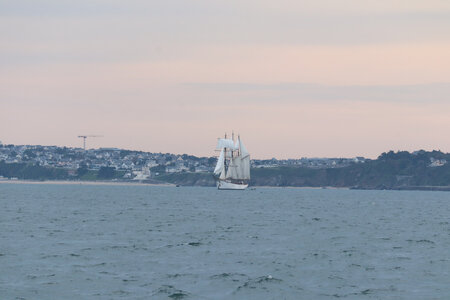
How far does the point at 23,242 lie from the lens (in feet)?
200

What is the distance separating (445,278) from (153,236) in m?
29.8

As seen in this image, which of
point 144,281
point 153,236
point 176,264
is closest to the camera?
point 144,281

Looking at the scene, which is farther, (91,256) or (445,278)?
(91,256)

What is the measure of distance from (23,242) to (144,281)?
72.2 feet

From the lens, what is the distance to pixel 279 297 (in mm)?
38906

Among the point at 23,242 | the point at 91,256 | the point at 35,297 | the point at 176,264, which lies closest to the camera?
the point at 35,297

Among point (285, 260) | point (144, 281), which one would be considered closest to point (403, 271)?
point (285, 260)

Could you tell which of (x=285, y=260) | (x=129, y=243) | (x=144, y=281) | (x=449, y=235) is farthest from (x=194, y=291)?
(x=449, y=235)

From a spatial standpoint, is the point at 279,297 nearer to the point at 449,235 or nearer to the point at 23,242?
the point at 23,242

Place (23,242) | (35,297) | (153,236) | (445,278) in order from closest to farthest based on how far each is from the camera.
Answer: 1. (35,297)
2. (445,278)
3. (23,242)
4. (153,236)

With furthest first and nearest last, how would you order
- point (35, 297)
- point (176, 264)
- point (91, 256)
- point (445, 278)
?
point (91, 256), point (176, 264), point (445, 278), point (35, 297)

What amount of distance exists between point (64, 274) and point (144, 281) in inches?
196

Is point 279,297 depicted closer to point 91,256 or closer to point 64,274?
point 64,274

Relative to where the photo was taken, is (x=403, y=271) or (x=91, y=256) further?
(x=91, y=256)
